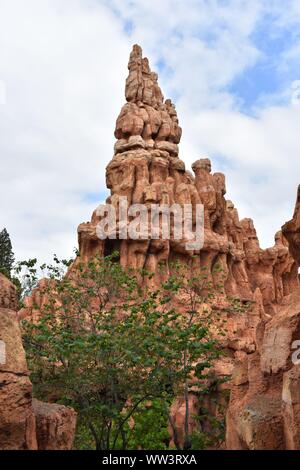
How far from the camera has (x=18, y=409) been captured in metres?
6.52

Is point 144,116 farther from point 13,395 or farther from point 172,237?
point 13,395

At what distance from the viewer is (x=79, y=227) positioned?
35094 mm

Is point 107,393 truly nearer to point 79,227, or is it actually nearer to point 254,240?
point 79,227

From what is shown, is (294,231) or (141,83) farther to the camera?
(141,83)

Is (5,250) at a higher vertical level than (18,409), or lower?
higher

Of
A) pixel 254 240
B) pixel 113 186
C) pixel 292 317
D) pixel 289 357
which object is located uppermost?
pixel 113 186

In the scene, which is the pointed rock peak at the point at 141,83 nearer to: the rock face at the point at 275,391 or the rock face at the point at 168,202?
the rock face at the point at 168,202

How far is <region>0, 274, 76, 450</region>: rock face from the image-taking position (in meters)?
6.45

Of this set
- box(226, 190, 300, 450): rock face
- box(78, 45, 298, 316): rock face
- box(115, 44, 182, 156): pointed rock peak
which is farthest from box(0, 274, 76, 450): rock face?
box(115, 44, 182, 156): pointed rock peak

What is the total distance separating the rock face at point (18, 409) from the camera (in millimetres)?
6449

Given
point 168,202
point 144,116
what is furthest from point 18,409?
point 144,116

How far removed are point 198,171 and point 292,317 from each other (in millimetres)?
31389

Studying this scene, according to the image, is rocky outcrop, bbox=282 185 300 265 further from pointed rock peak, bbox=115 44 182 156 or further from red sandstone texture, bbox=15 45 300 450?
pointed rock peak, bbox=115 44 182 156
